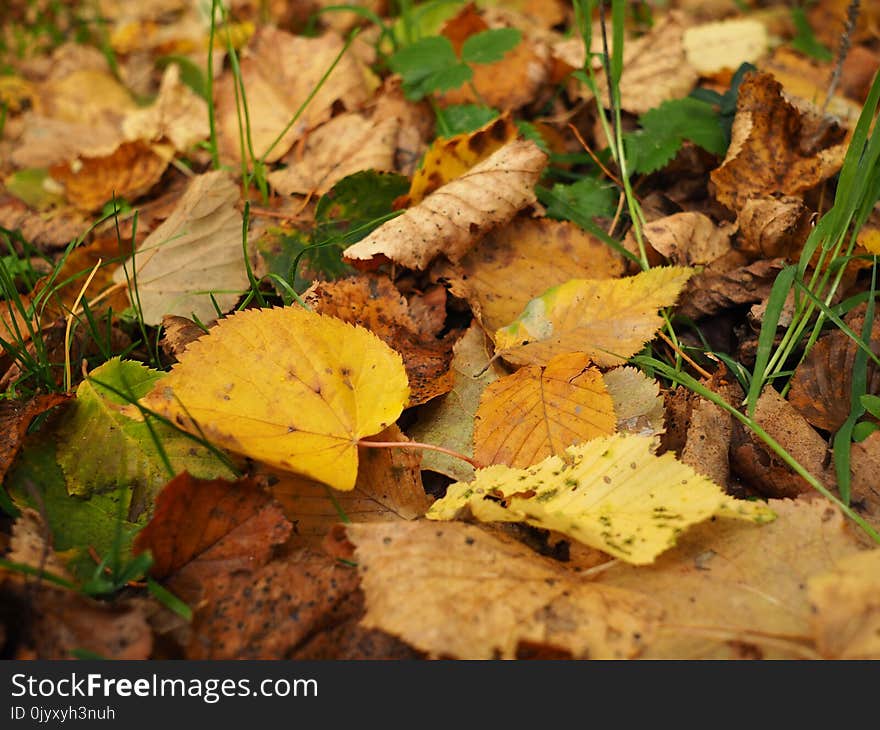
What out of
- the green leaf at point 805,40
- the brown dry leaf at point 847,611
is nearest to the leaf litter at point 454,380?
the brown dry leaf at point 847,611

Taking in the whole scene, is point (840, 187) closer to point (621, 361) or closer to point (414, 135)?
point (621, 361)

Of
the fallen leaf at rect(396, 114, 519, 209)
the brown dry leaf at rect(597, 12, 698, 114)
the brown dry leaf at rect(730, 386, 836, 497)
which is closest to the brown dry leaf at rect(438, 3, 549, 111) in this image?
the brown dry leaf at rect(597, 12, 698, 114)

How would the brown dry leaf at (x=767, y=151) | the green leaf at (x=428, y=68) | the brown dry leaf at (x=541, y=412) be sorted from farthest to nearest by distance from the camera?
the green leaf at (x=428, y=68)
the brown dry leaf at (x=767, y=151)
the brown dry leaf at (x=541, y=412)

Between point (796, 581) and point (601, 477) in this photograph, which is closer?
point (796, 581)

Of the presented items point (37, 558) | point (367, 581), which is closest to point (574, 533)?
point (367, 581)

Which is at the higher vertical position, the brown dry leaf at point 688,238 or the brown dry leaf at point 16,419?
the brown dry leaf at point 688,238

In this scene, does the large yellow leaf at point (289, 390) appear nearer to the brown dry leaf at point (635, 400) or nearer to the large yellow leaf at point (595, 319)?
the large yellow leaf at point (595, 319)
